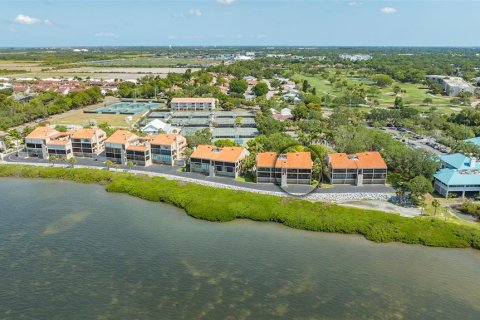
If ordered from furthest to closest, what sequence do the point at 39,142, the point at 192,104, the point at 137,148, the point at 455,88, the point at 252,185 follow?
the point at 455,88, the point at 192,104, the point at 39,142, the point at 137,148, the point at 252,185

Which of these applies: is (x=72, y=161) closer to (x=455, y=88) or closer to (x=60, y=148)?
(x=60, y=148)

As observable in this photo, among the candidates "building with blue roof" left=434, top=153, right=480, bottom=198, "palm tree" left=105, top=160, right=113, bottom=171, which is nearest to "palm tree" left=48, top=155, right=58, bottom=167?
"palm tree" left=105, top=160, right=113, bottom=171

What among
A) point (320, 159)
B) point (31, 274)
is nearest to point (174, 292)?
point (31, 274)

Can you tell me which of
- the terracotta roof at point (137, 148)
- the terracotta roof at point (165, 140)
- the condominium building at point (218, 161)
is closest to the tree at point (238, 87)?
the terracotta roof at point (165, 140)

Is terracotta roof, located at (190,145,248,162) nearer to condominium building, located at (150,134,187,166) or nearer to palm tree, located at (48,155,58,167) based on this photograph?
condominium building, located at (150,134,187,166)

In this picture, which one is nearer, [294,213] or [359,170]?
[294,213]

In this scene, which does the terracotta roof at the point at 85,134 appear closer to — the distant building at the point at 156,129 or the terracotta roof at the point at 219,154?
the distant building at the point at 156,129

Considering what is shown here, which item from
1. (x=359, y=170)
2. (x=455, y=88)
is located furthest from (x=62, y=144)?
(x=455, y=88)
